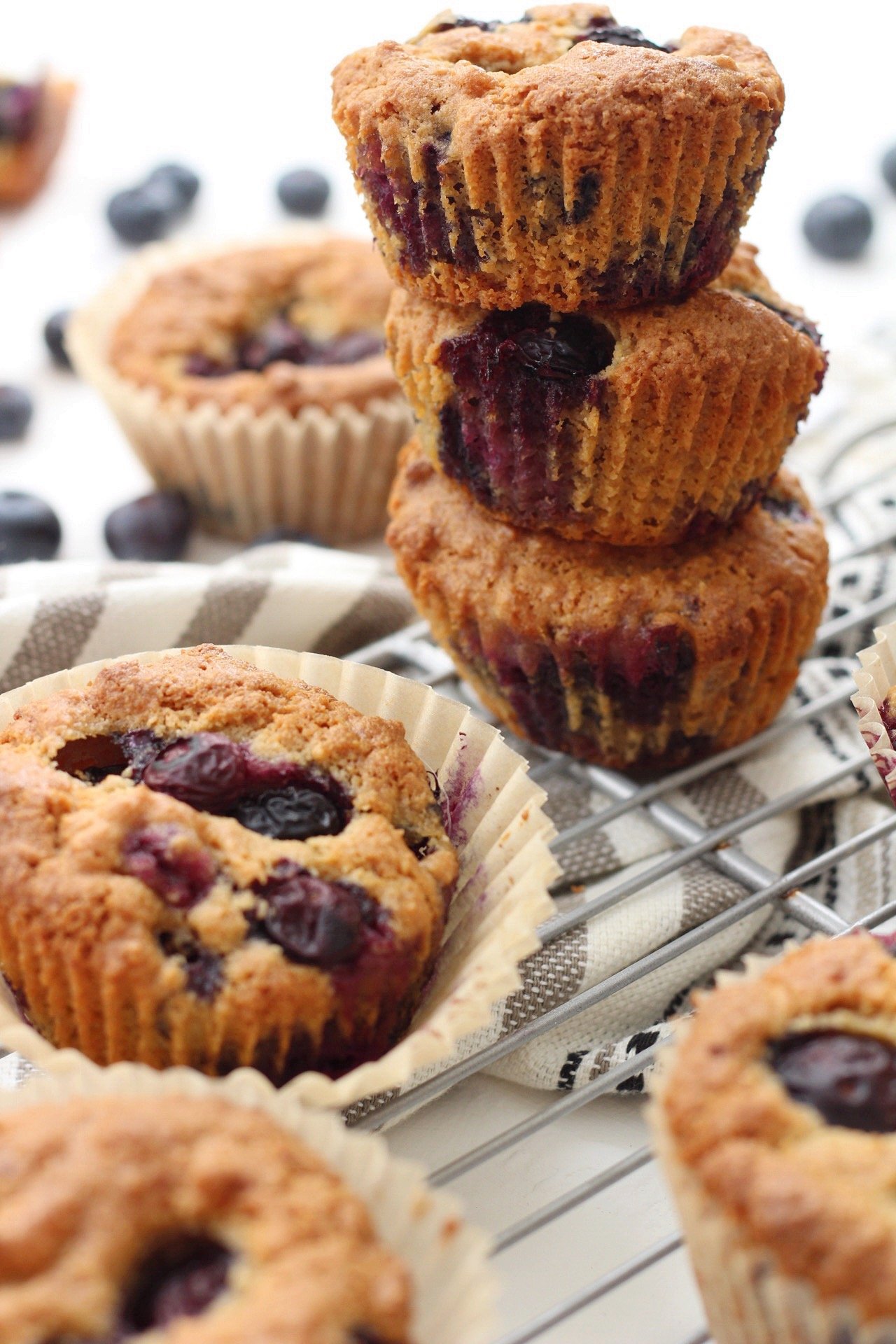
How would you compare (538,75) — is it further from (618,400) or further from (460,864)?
(460,864)

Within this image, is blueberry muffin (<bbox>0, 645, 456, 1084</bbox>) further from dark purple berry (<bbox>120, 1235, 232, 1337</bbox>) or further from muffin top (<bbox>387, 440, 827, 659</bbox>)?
muffin top (<bbox>387, 440, 827, 659</bbox>)

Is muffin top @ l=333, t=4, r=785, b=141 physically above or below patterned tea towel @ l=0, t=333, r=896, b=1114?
above

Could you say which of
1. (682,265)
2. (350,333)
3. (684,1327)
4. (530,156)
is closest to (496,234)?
(530,156)

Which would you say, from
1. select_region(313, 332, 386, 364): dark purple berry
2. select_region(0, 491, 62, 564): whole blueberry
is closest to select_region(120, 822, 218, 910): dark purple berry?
select_region(0, 491, 62, 564): whole blueberry

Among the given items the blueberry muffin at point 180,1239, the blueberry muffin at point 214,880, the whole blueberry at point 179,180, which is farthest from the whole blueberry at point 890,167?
the blueberry muffin at point 180,1239

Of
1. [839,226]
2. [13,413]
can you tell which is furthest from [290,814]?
[839,226]

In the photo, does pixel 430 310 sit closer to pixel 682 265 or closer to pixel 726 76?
pixel 682 265

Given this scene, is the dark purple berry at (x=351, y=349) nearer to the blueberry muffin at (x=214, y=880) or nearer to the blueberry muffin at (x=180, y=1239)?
the blueberry muffin at (x=214, y=880)

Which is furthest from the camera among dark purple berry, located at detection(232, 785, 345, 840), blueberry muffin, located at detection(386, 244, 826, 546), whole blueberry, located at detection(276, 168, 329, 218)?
whole blueberry, located at detection(276, 168, 329, 218)
